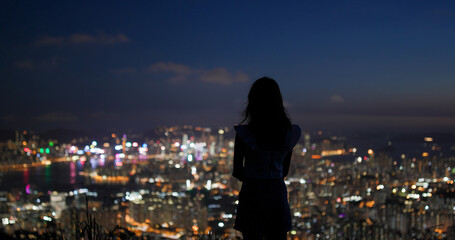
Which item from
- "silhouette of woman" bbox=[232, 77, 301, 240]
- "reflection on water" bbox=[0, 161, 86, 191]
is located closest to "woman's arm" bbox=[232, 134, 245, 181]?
"silhouette of woman" bbox=[232, 77, 301, 240]

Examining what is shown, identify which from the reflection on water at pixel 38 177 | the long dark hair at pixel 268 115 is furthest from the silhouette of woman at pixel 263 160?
the reflection on water at pixel 38 177

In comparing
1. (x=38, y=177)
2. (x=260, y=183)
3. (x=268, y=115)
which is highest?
(x=268, y=115)

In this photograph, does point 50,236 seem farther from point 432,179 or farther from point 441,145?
point 441,145

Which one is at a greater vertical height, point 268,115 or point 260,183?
point 268,115

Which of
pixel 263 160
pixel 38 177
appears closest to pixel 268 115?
pixel 263 160

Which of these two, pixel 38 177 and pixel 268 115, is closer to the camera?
pixel 268 115

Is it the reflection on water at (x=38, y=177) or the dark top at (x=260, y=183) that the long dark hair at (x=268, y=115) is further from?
the reflection on water at (x=38, y=177)

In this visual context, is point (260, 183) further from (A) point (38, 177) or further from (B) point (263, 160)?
(A) point (38, 177)
